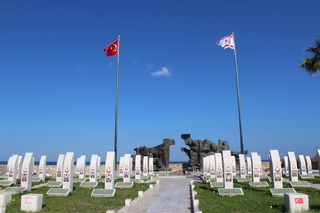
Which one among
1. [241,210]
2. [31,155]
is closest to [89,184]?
[31,155]

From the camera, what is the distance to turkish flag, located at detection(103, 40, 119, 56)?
25141 mm

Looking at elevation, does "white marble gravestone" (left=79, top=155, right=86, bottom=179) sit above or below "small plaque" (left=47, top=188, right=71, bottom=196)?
above

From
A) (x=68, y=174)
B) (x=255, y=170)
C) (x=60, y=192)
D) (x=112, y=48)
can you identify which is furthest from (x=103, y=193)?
(x=112, y=48)

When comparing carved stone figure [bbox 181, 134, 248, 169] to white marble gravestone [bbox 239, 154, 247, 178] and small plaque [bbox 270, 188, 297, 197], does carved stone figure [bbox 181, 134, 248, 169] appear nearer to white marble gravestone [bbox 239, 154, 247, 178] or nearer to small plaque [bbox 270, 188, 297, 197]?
white marble gravestone [bbox 239, 154, 247, 178]

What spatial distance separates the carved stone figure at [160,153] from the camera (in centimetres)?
3086

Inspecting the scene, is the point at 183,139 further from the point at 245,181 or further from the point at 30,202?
the point at 30,202

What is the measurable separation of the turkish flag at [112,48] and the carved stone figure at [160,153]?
11.6 m

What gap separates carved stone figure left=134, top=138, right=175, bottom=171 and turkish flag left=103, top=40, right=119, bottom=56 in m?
11.6

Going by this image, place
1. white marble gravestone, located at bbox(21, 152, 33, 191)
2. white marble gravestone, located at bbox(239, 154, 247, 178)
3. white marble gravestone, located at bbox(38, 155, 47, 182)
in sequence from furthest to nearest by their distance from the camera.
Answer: white marble gravestone, located at bbox(38, 155, 47, 182) < white marble gravestone, located at bbox(239, 154, 247, 178) < white marble gravestone, located at bbox(21, 152, 33, 191)

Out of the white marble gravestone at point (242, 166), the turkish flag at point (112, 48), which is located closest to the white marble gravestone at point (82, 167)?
the turkish flag at point (112, 48)

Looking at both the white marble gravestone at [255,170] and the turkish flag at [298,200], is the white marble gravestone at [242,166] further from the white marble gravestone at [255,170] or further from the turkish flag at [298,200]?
the turkish flag at [298,200]

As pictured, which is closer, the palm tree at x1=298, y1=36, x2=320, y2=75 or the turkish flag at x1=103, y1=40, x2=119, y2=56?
the palm tree at x1=298, y1=36, x2=320, y2=75

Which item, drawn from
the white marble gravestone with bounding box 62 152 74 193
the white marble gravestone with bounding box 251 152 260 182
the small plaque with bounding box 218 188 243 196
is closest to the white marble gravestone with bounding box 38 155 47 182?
the white marble gravestone with bounding box 62 152 74 193

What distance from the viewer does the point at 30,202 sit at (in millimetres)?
8711
